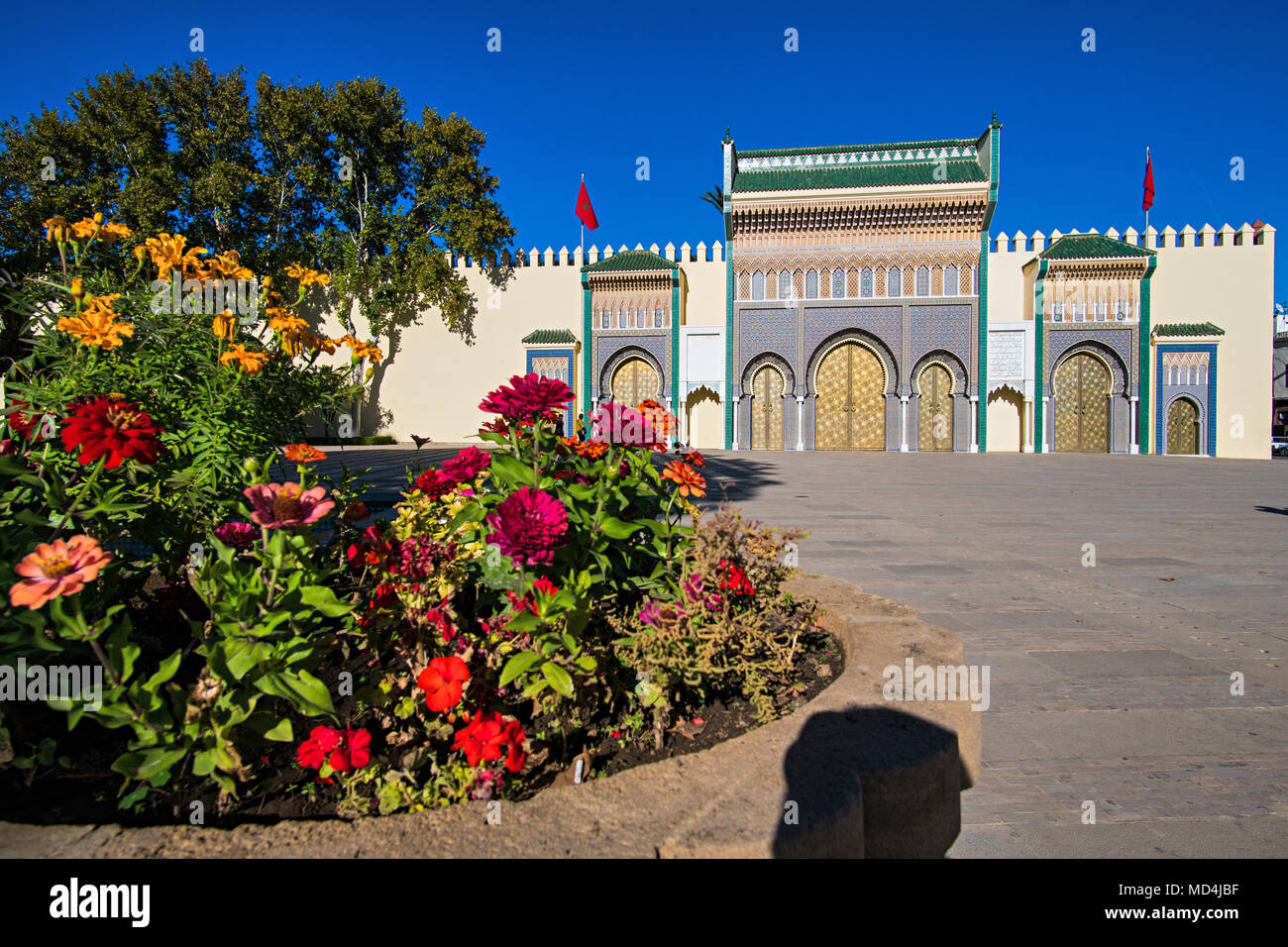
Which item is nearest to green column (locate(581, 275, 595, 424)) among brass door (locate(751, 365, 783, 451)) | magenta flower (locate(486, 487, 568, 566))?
brass door (locate(751, 365, 783, 451))

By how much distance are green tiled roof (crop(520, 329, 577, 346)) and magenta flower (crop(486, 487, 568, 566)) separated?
22.3 m

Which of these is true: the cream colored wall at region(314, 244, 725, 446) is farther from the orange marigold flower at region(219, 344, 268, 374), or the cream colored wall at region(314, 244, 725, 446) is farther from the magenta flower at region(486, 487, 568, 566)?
the magenta flower at region(486, 487, 568, 566)

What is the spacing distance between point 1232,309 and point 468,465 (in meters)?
27.1

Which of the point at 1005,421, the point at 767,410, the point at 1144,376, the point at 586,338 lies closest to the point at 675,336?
the point at 586,338

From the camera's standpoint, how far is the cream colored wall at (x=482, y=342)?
77.9ft

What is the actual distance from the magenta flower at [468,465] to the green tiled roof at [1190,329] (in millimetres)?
24807

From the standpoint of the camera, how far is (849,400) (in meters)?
22.1

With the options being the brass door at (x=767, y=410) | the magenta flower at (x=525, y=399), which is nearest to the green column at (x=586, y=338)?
the brass door at (x=767, y=410)

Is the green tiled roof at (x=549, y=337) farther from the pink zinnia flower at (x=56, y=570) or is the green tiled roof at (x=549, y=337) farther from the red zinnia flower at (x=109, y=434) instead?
the pink zinnia flower at (x=56, y=570)

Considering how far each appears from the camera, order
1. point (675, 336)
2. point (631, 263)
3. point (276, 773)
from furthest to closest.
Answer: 1. point (631, 263)
2. point (675, 336)
3. point (276, 773)

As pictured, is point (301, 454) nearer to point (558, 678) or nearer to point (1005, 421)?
point (558, 678)

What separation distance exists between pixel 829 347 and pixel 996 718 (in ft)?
70.2
